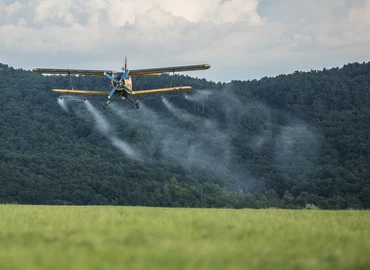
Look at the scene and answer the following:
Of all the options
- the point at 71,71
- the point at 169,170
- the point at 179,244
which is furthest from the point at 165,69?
the point at 169,170

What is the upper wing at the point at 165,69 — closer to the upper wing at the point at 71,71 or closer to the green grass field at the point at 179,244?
the upper wing at the point at 71,71

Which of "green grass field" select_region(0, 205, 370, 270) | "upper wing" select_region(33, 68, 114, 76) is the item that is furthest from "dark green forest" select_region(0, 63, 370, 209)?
"green grass field" select_region(0, 205, 370, 270)

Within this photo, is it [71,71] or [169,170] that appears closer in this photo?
[71,71]

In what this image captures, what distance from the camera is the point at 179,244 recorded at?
14.7 metres

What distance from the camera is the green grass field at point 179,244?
41.0 feet

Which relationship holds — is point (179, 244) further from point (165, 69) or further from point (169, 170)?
point (169, 170)

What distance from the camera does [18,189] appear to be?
429 ft

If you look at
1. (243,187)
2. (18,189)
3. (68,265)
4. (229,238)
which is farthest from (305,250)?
(243,187)

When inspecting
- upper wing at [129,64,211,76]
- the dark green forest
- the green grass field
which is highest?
upper wing at [129,64,211,76]

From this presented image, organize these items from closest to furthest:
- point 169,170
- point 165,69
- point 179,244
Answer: point 179,244
point 165,69
point 169,170

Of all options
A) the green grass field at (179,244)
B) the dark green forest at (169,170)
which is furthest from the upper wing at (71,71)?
the dark green forest at (169,170)

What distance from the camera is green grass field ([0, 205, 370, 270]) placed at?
41.0 feet

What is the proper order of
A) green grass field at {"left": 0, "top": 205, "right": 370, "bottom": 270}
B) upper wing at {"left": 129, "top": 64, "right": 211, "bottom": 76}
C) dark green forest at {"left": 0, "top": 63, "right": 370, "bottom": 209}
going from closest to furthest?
green grass field at {"left": 0, "top": 205, "right": 370, "bottom": 270}
upper wing at {"left": 129, "top": 64, "right": 211, "bottom": 76}
dark green forest at {"left": 0, "top": 63, "right": 370, "bottom": 209}

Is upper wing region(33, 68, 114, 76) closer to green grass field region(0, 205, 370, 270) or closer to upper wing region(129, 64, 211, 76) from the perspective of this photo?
upper wing region(129, 64, 211, 76)
